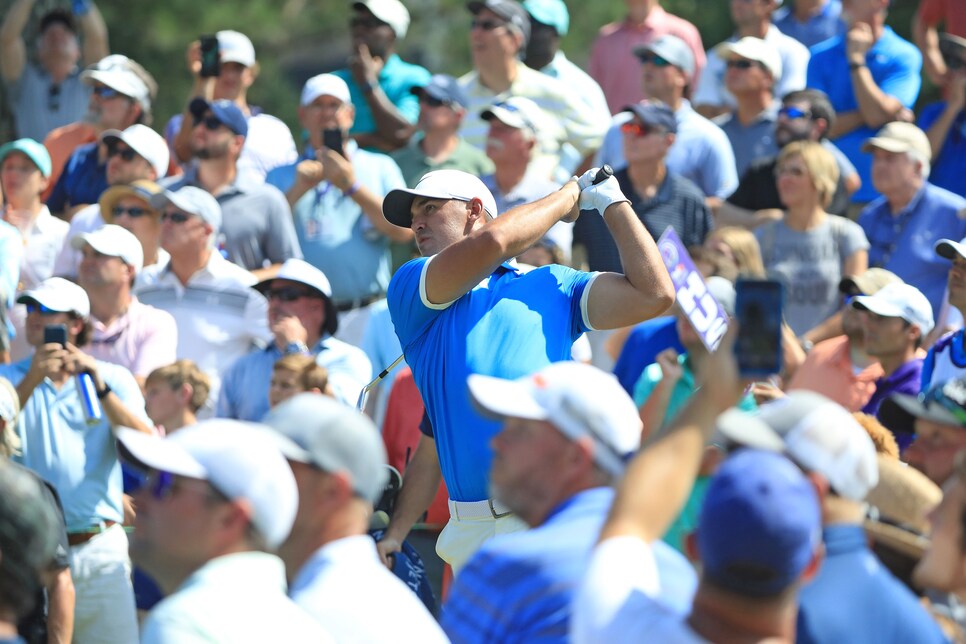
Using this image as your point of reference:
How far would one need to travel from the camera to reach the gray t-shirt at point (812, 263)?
30.3ft

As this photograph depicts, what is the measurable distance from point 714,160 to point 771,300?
6.99 m

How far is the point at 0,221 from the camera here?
9.41m

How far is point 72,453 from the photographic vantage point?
746 centimetres

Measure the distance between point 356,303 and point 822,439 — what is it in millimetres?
6329

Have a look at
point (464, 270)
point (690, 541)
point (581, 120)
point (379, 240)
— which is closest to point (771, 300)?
point (690, 541)

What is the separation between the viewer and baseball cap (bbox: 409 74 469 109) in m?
10.0

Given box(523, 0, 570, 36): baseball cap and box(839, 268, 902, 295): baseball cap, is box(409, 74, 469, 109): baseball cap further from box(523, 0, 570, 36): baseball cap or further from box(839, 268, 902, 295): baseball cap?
box(839, 268, 902, 295): baseball cap

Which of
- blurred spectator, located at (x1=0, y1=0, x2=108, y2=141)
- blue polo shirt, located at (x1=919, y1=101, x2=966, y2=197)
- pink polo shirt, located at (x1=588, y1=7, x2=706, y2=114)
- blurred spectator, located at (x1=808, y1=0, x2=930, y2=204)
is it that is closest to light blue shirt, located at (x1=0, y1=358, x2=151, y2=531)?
blurred spectator, located at (x1=0, y1=0, x2=108, y2=141)

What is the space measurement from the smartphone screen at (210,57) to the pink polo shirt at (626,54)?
2866 millimetres

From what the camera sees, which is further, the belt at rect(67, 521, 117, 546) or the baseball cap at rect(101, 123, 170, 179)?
A: the baseball cap at rect(101, 123, 170, 179)

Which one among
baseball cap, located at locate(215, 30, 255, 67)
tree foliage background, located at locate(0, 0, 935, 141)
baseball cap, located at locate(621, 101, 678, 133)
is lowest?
tree foliage background, located at locate(0, 0, 935, 141)

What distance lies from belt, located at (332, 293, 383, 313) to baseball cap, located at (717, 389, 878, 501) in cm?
617

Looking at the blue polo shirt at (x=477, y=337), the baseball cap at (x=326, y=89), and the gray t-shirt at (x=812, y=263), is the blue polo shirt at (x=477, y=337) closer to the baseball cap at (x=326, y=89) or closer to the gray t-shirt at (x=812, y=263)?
the gray t-shirt at (x=812, y=263)

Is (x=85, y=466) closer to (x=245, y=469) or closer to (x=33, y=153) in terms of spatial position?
(x=33, y=153)
